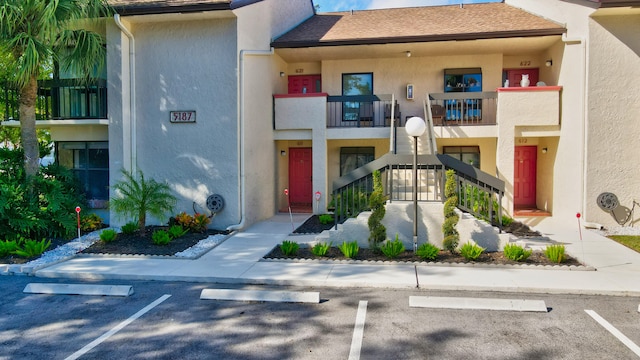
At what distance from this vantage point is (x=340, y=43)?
12.5 meters

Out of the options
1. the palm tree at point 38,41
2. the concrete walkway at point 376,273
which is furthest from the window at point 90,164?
the concrete walkway at point 376,273

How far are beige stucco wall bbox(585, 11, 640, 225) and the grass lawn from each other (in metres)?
0.98

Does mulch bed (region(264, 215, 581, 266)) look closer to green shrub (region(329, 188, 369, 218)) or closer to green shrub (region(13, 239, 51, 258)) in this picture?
green shrub (region(329, 188, 369, 218))

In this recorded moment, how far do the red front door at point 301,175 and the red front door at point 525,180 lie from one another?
23.6ft

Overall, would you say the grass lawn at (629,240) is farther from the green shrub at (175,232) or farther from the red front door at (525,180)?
the green shrub at (175,232)

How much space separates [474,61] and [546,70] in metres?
2.21

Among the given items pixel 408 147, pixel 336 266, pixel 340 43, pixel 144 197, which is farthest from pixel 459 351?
pixel 340 43

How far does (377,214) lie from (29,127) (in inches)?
327

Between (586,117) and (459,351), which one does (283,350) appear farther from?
(586,117)

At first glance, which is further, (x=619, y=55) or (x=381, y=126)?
(x=381, y=126)

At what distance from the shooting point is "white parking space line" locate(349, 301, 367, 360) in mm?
4270

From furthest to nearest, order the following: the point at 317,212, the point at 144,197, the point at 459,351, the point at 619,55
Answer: the point at 317,212 → the point at 619,55 → the point at 144,197 → the point at 459,351

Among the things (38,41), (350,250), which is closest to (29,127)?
(38,41)

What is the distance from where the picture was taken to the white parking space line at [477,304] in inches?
210
